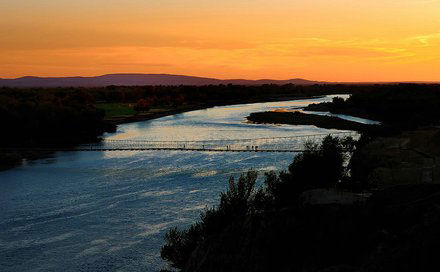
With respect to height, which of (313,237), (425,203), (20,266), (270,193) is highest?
(425,203)

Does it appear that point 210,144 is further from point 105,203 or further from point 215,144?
point 105,203

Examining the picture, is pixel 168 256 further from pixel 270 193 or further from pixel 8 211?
pixel 8 211

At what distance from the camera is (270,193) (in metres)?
26.3

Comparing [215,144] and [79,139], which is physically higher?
[215,144]

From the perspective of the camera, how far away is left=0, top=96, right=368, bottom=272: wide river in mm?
22953

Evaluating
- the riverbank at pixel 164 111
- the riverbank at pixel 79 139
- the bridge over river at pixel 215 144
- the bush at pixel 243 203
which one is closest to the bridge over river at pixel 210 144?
the bridge over river at pixel 215 144

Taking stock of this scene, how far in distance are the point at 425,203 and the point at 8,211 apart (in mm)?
25835

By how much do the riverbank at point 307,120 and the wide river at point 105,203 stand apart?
81.7ft

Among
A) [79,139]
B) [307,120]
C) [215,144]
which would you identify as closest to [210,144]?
[215,144]

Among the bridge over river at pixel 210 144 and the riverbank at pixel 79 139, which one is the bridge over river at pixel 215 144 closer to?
the bridge over river at pixel 210 144

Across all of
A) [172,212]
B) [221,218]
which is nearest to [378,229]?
[221,218]

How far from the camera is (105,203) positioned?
31172 millimetres

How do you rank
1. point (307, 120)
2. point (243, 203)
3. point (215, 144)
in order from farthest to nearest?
point (307, 120) → point (215, 144) → point (243, 203)

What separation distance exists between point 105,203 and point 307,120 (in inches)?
1975
